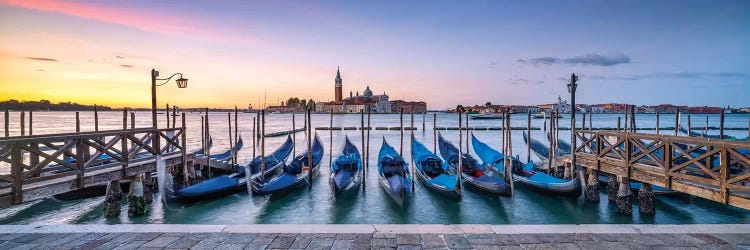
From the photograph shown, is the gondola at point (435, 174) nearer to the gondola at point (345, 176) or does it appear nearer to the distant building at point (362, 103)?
Result: the gondola at point (345, 176)

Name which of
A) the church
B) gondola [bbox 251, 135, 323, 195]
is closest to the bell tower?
the church

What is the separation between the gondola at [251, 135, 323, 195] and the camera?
9.71 m

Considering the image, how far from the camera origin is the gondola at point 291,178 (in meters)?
9.71

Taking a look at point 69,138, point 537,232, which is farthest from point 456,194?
point 69,138

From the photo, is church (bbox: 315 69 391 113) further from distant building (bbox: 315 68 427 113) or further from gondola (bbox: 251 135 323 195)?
gondola (bbox: 251 135 323 195)

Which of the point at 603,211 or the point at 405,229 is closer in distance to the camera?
the point at 405,229

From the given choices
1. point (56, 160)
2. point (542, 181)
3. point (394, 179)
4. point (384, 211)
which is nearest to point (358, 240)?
point (384, 211)

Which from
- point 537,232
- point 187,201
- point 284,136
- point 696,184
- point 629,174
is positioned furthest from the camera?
point 284,136

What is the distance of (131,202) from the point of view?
8172mm

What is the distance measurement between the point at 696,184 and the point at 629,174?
1406mm

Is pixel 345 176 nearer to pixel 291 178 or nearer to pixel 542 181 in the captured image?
pixel 291 178

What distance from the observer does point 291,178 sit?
1049 cm

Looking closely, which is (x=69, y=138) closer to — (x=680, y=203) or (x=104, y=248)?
(x=104, y=248)

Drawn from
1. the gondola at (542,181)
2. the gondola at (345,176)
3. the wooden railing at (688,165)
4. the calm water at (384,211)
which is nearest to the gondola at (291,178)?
the calm water at (384,211)
